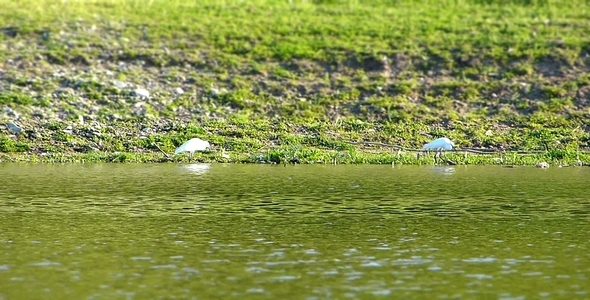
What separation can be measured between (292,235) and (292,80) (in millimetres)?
27610

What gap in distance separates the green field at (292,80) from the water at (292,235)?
7080 millimetres

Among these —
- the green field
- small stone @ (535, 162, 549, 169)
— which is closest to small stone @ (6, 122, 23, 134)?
the green field

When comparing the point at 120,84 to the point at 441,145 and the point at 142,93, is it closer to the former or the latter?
the point at 142,93

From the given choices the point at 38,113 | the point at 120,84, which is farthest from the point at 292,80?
the point at 38,113

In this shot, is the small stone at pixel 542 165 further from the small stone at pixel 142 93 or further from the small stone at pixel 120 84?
the small stone at pixel 120 84

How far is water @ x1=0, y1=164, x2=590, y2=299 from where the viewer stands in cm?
1506

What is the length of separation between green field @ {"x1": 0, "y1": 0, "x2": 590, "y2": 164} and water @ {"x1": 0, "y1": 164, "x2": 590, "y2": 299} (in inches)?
279

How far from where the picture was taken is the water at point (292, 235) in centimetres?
1506

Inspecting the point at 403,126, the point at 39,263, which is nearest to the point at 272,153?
the point at 403,126

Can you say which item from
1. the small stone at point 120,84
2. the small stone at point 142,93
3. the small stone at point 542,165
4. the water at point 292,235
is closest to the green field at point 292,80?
the small stone at point 120,84

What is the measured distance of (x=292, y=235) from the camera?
64.3ft

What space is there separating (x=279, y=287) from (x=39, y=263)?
4.37 meters

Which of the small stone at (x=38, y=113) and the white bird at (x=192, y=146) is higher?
the small stone at (x=38, y=113)

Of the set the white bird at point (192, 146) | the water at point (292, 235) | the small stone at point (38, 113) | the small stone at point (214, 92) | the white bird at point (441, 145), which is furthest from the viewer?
the small stone at point (214, 92)
